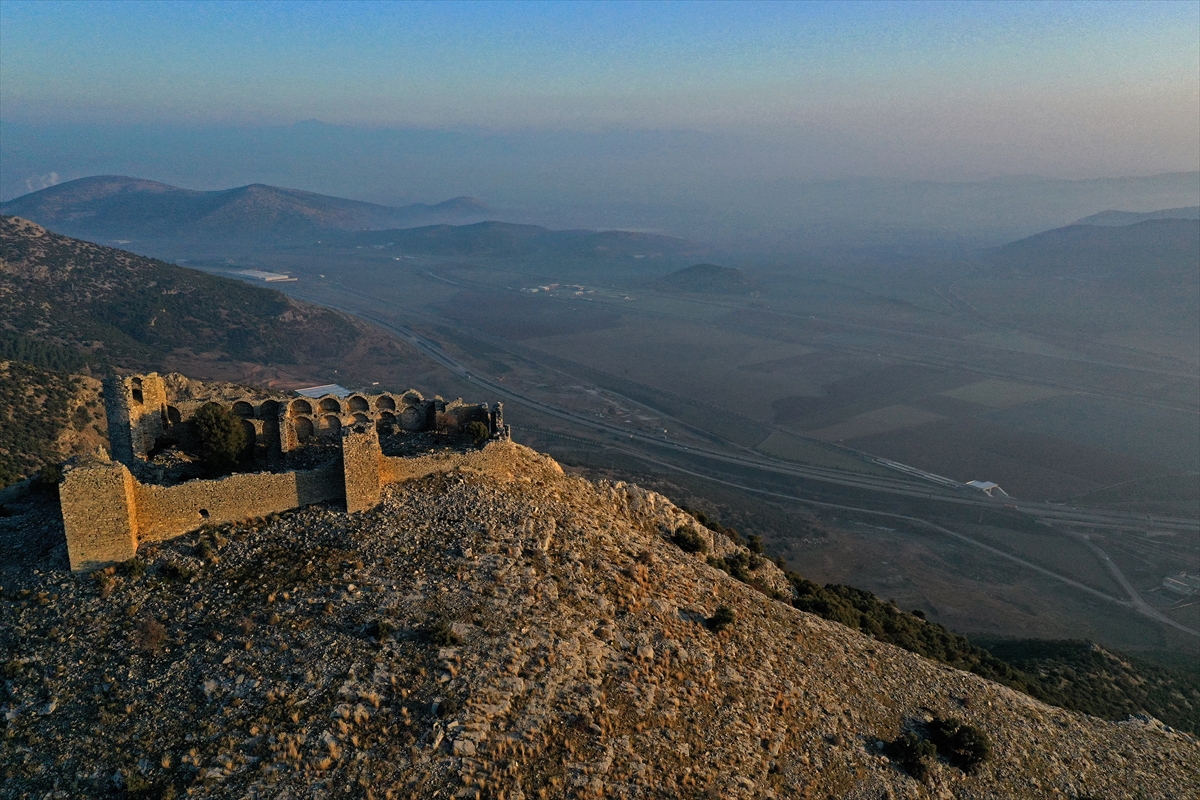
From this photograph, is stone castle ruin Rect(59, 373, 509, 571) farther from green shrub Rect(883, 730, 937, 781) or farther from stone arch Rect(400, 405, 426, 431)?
green shrub Rect(883, 730, 937, 781)

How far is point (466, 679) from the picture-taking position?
17.9 m

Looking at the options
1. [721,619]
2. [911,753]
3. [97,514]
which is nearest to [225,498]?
[97,514]

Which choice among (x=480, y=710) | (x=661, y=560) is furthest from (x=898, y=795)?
(x=480, y=710)

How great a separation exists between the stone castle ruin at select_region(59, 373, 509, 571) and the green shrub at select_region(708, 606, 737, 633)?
1044 centimetres

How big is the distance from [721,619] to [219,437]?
1912 centimetres

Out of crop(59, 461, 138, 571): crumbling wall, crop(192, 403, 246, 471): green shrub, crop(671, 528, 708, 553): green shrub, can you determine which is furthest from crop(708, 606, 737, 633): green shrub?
crop(192, 403, 246, 471): green shrub

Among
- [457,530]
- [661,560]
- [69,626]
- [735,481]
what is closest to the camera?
[69,626]

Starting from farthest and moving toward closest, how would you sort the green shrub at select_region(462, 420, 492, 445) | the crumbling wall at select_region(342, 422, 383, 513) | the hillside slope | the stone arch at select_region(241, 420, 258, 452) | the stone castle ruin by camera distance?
the hillside slope < the green shrub at select_region(462, 420, 492, 445) < the stone arch at select_region(241, 420, 258, 452) < the crumbling wall at select_region(342, 422, 383, 513) < the stone castle ruin

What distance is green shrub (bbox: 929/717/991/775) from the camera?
23.6m

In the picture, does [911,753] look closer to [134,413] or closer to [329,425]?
[329,425]

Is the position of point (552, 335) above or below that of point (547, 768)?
below

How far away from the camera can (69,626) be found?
1867cm

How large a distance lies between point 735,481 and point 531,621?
249 ft

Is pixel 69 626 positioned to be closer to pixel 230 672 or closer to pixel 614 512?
pixel 230 672
